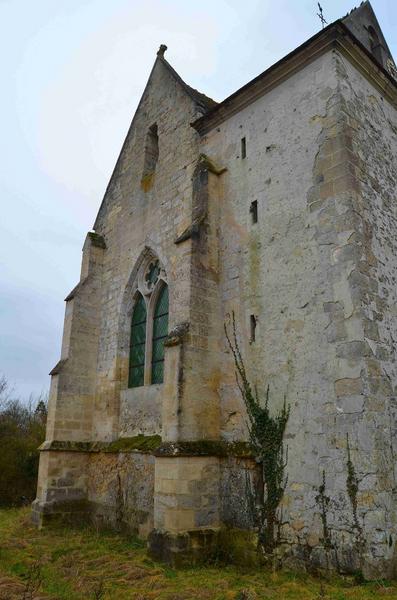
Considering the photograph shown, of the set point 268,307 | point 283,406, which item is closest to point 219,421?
point 283,406

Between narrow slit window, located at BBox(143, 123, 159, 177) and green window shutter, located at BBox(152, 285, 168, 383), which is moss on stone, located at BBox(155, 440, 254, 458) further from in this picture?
narrow slit window, located at BBox(143, 123, 159, 177)

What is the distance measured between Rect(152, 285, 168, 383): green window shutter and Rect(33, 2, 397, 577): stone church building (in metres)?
0.05

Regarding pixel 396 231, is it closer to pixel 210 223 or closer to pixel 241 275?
pixel 241 275

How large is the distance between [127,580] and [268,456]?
9.18ft

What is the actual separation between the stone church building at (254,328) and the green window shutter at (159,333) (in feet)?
0.16

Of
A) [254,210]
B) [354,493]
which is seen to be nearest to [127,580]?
[354,493]

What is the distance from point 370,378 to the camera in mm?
6707

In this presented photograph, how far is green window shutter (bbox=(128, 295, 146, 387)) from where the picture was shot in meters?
11.7

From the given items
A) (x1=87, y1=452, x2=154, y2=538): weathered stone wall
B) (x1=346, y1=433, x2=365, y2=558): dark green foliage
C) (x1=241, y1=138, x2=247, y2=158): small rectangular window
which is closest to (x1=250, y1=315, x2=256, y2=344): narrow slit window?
(x1=346, y1=433, x2=365, y2=558): dark green foliage

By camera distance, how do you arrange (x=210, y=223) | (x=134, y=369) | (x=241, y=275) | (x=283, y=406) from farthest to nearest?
(x=134, y=369)
(x=210, y=223)
(x=241, y=275)
(x=283, y=406)

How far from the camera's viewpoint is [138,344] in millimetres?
12062

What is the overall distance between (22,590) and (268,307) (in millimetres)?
5602

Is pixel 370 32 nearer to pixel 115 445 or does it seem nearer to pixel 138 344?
pixel 138 344

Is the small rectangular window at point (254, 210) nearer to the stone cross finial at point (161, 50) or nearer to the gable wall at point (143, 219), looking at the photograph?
the gable wall at point (143, 219)
